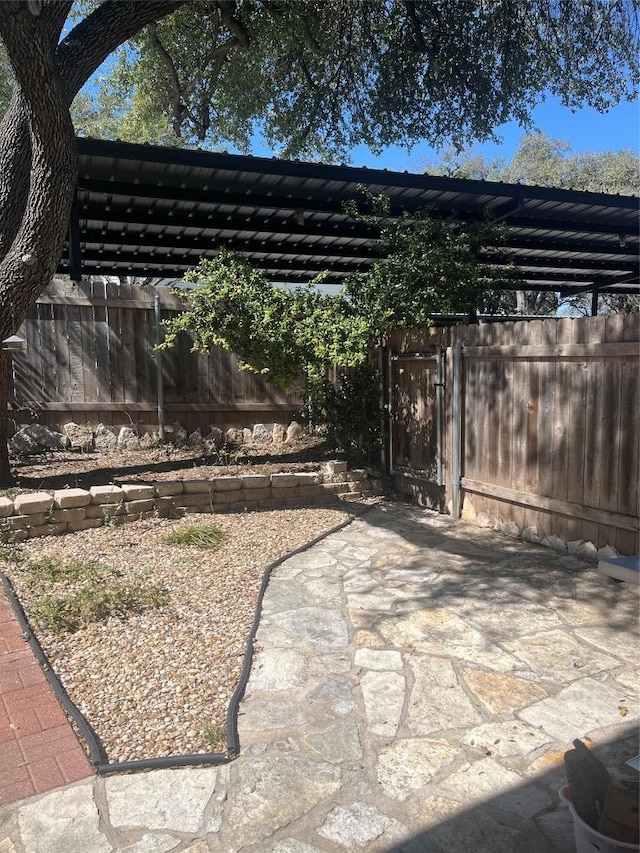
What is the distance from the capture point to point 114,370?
317 inches

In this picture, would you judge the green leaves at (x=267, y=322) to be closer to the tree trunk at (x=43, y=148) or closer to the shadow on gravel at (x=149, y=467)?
the shadow on gravel at (x=149, y=467)

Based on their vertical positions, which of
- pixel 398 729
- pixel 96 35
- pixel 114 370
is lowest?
pixel 398 729

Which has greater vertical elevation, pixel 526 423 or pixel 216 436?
pixel 526 423

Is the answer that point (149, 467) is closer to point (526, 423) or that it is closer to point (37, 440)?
point (37, 440)

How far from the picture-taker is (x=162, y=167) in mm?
6883

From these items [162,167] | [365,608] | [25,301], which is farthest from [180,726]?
[162,167]

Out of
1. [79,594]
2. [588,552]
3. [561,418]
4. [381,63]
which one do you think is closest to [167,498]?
[79,594]

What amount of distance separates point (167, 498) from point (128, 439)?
2.35 metres

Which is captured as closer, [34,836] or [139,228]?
[34,836]

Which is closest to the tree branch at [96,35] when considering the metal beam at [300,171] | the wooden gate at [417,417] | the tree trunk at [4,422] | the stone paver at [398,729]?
the metal beam at [300,171]

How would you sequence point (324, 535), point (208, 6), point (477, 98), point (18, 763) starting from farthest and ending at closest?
point (477, 98) < point (208, 6) < point (324, 535) < point (18, 763)

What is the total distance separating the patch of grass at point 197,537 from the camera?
527cm

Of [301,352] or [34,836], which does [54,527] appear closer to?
[301,352]

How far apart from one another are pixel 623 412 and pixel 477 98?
427 inches
